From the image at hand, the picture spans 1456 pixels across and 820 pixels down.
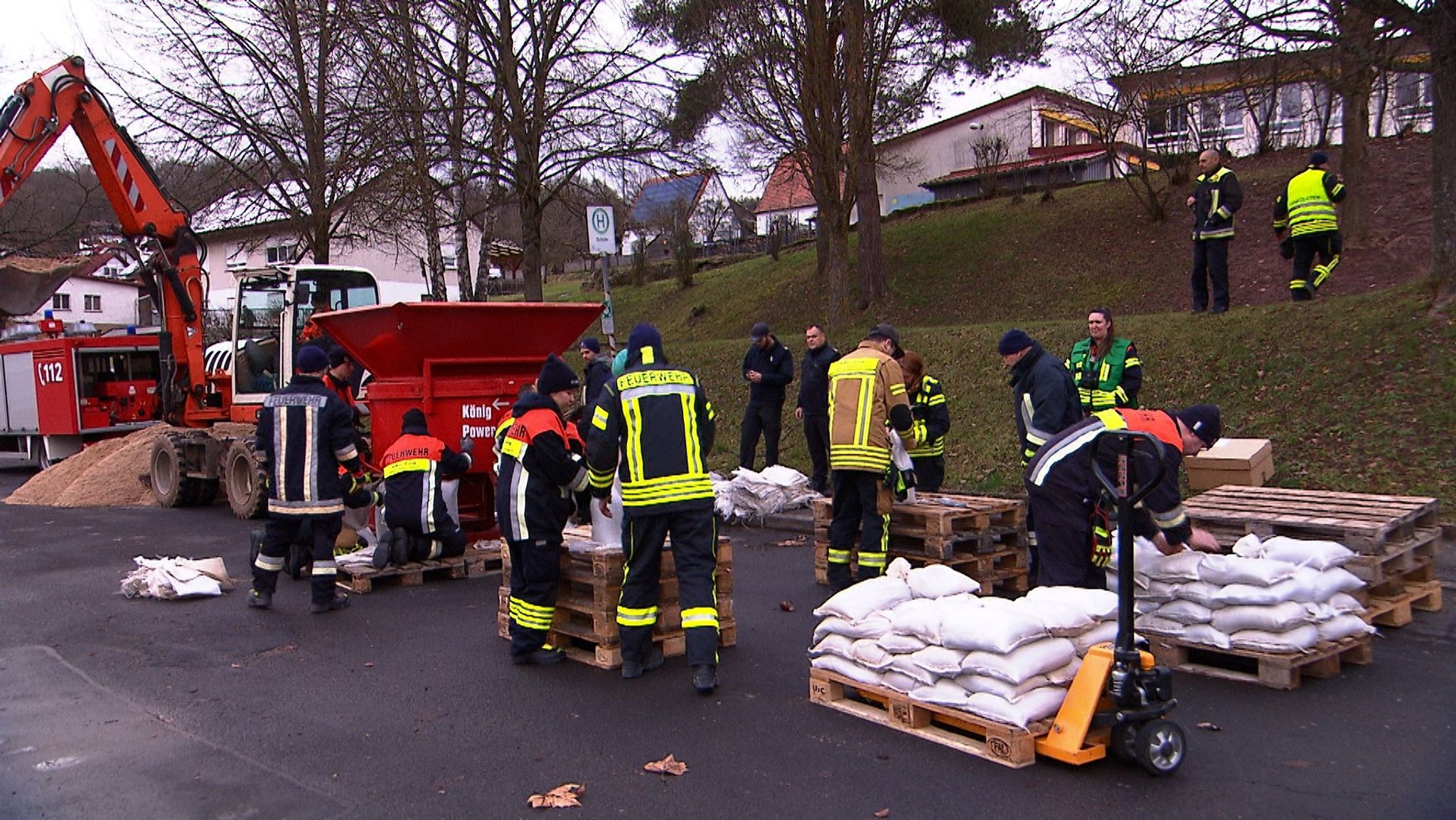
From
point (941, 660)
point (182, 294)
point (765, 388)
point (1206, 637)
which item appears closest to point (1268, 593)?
point (1206, 637)

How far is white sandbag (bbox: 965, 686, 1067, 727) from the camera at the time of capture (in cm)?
469

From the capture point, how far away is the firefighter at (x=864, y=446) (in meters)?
7.70

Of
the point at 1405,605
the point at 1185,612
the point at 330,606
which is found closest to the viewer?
the point at 1185,612

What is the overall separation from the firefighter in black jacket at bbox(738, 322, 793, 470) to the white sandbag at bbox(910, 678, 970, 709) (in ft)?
23.0

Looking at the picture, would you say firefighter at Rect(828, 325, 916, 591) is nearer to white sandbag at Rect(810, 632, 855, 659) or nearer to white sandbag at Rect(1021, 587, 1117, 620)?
white sandbag at Rect(810, 632, 855, 659)

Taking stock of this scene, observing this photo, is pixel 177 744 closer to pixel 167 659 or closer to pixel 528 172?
pixel 167 659

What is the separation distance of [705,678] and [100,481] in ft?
42.9

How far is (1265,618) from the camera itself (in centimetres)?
565

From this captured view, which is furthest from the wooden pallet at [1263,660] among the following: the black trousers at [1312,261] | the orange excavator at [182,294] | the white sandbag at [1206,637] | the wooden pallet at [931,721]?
the orange excavator at [182,294]

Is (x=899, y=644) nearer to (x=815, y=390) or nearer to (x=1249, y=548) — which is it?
(x=1249, y=548)

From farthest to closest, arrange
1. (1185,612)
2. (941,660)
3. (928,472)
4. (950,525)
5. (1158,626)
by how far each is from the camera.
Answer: (928,472) < (950,525) < (1158,626) < (1185,612) < (941,660)

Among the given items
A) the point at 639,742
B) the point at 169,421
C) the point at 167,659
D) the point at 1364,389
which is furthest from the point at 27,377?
the point at 1364,389

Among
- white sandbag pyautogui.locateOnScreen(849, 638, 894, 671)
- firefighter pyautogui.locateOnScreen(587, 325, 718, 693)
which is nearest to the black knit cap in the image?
firefighter pyautogui.locateOnScreen(587, 325, 718, 693)

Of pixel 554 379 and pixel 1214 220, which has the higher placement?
pixel 1214 220
